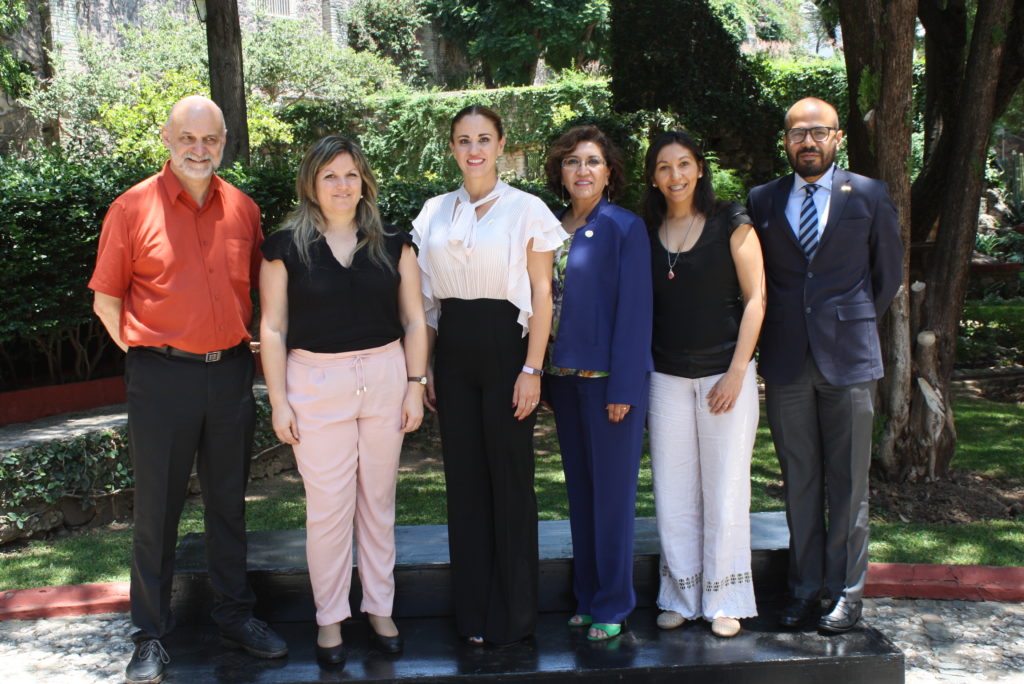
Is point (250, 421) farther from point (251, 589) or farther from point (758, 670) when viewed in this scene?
point (758, 670)

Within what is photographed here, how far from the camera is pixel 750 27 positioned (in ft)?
135

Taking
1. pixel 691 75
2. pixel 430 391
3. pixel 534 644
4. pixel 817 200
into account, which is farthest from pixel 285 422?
pixel 691 75

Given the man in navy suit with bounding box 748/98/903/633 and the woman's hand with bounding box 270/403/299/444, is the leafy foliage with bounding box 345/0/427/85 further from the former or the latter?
the woman's hand with bounding box 270/403/299/444

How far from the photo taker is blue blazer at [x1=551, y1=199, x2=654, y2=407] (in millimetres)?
3441

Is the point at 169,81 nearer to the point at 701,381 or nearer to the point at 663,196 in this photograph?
the point at 663,196

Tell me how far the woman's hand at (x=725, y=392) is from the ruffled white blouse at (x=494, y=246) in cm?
77

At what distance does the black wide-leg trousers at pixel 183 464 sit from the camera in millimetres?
3420

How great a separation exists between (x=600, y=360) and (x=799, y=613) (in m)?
1.37

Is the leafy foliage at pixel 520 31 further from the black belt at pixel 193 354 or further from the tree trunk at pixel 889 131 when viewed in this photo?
the black belt at pixel 193 354

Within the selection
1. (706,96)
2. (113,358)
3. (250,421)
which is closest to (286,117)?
(706,96)

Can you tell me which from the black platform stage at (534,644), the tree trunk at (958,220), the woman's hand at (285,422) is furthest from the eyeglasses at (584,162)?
the tree trunk at (958,220)

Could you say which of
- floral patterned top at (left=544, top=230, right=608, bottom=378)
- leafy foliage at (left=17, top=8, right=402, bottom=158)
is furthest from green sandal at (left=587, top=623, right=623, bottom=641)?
leafy foliage at (left=17, top=8, right=402, bottom=158)

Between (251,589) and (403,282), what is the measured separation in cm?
→ 148

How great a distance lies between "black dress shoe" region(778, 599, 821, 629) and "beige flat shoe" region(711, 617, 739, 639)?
23 centimetres
